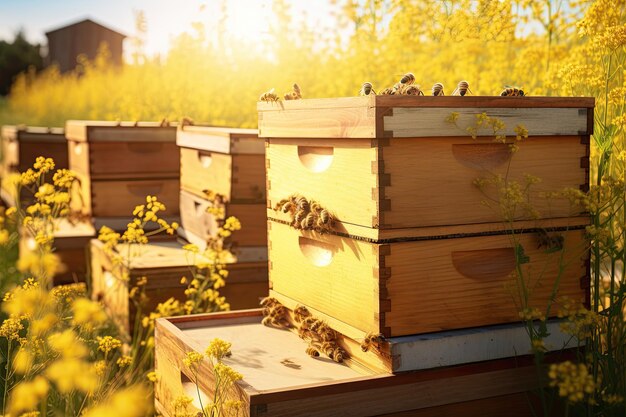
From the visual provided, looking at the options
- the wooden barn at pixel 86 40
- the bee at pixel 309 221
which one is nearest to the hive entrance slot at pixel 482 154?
the bee at pixel 309 221

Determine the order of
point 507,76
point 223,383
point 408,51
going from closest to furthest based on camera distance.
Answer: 1. point 223,383
2. point 507,76
3. point 408,51

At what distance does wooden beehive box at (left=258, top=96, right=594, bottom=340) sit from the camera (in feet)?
8.43

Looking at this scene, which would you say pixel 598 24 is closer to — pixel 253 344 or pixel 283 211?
pixel 283 211

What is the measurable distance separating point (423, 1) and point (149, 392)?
2641mm

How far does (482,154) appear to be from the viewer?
275 centimetres

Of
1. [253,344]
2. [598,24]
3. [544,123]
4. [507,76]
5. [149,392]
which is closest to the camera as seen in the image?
[544,123]

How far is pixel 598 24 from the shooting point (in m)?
3.26

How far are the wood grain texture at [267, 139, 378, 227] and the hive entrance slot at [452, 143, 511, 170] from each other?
13.2 inches

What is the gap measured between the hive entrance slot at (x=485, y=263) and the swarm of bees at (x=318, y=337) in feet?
1.73

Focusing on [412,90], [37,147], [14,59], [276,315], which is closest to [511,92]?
[412,90]

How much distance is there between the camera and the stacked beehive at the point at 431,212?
2568 millimetres

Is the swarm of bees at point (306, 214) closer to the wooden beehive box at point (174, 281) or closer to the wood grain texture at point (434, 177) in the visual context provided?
the wood grain texture at point (434, 177)

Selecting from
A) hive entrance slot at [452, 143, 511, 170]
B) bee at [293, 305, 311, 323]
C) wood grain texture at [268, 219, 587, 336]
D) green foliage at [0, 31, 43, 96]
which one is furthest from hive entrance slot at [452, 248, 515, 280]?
green foliage at [0, 31, 43, 96]

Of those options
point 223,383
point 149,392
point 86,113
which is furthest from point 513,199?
point 86,113
